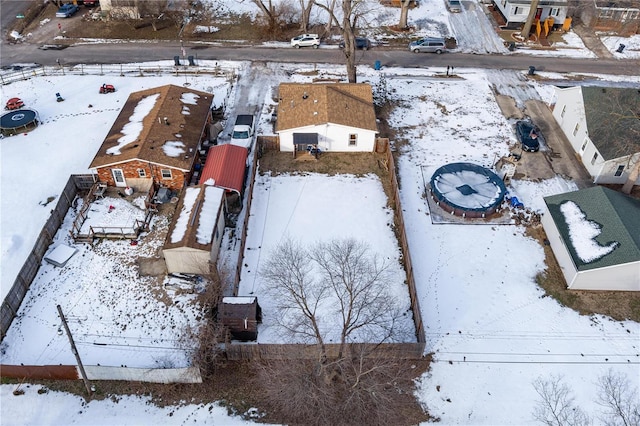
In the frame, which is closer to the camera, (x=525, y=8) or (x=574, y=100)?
(x=574, y=100)

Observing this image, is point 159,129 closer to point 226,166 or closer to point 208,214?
point 226,166

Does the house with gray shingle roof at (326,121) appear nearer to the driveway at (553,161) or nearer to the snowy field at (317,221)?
the snowy field at (317,221)

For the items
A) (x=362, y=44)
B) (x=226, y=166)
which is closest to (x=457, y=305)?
(x=226, y=166)

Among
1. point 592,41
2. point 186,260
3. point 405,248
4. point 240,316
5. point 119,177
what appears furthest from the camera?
point 592,41

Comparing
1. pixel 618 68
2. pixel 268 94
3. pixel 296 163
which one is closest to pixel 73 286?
pixel 296 163

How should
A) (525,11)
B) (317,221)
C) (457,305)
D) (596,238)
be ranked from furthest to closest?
(525,11) → (317,221) → (596,238) → (457,305)

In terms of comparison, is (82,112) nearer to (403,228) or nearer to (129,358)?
(129,358)

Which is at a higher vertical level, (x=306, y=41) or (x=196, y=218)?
(x=306, y=41)
